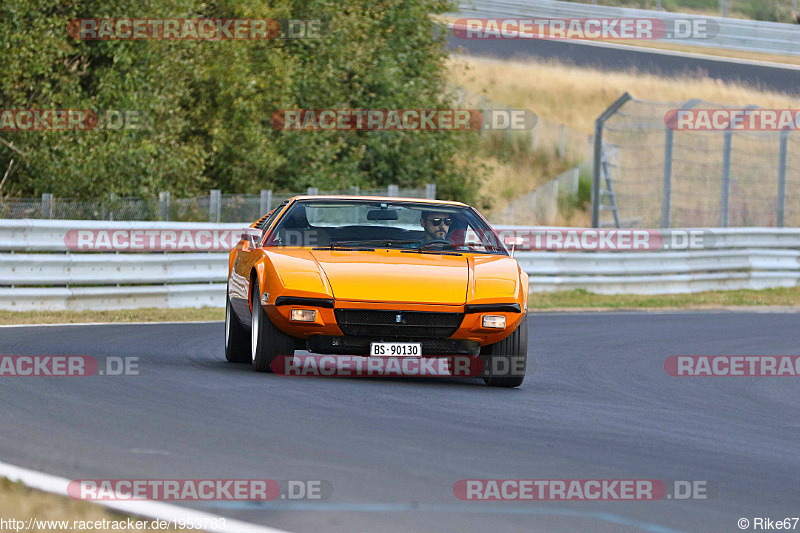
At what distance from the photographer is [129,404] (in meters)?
7.99

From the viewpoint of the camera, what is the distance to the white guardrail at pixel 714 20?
46.2 meters

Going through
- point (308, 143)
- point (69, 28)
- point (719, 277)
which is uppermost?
point (69, 28)

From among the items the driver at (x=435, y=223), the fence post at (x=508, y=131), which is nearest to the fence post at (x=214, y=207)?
the driver at (x=435, y=223)

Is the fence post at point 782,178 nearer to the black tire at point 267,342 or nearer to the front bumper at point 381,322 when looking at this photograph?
the front bumper at point 381,322

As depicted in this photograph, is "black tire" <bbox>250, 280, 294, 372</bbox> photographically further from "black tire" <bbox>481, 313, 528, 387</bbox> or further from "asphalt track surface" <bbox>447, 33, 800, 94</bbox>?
"asphalt track surface" <bbox>447, 33, 800, 94</bbox>

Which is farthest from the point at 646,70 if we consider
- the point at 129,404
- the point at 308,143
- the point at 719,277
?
the point at 129,404

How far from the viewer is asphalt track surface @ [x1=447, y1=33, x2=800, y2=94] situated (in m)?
44.5

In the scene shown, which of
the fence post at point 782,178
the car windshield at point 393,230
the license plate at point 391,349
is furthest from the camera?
the fence post at point 782,178

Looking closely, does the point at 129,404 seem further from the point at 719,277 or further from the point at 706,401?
the point at 719,277

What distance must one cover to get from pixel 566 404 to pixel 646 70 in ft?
130

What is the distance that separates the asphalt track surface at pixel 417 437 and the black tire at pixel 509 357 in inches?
7.3

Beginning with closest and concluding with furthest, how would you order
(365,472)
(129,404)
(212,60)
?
(365,472) → (129,404) → (212,60)

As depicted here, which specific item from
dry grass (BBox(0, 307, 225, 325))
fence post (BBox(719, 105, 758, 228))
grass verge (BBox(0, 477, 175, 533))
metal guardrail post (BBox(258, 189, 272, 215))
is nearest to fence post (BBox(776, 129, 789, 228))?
fence post (BBox(719, 105, 758, 228))

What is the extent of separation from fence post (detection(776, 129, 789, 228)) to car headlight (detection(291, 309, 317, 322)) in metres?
17.5
